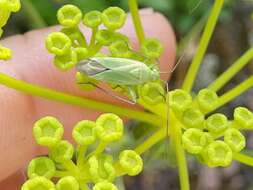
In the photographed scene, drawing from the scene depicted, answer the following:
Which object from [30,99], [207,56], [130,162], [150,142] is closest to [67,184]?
[130,162]

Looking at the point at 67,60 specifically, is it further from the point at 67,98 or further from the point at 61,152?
the point at 61,152

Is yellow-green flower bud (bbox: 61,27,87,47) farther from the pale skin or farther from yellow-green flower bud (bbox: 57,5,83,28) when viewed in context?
the pale skin

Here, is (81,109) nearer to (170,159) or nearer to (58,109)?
(58,109)

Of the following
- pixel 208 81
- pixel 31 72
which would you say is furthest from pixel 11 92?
pixel 208 81

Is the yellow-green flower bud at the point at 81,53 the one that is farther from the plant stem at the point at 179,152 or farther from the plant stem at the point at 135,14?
the plant stem at the point at 179,152

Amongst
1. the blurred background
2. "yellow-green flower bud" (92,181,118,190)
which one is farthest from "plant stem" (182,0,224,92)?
the blurred background

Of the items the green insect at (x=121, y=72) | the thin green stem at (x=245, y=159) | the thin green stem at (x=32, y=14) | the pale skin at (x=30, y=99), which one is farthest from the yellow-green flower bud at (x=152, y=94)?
the thin green stem at (x=32, y=14)
